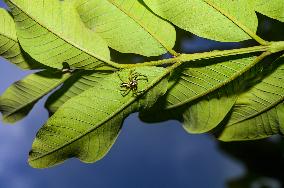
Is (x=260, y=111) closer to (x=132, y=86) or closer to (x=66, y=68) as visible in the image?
(x=132, y=86)

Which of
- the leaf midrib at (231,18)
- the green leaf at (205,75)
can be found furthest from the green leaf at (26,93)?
the leaf midrib at (231,18)

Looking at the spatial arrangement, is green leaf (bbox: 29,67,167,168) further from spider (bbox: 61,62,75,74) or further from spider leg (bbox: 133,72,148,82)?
spider (bbox: 61,62,75,74)

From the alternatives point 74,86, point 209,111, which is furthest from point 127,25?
point 209,111

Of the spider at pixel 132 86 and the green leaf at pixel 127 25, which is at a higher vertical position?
the green leaf at pixel 127 25

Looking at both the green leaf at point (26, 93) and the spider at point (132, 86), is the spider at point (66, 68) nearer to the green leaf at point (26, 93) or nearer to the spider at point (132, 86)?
the green leaf at point (26, 93)

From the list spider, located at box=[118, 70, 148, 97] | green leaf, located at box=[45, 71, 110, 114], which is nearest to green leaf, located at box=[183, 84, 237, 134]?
spider, located at box=[118, 70, 148, 97]
